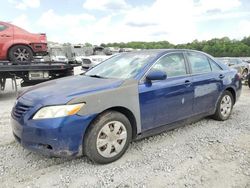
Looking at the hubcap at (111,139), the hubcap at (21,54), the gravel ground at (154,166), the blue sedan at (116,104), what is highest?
the hubcap at (21,54)

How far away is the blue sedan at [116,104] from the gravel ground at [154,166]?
24 cm

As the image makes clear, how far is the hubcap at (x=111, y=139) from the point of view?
3451 mm

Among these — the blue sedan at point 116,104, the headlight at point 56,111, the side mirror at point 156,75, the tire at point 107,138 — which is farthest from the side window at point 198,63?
the headlight at point 56,111

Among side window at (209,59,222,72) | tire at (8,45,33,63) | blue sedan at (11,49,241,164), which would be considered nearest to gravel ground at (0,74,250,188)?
blue sedan at (11,49,241,164)

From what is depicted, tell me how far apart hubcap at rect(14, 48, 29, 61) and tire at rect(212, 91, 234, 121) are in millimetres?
6641

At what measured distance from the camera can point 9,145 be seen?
165 inches

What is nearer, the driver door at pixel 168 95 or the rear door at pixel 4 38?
the driver door at pixel 168 95

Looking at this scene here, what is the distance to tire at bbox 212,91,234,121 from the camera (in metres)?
5.30

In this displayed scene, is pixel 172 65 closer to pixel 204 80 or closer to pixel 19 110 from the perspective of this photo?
pixel 204 80

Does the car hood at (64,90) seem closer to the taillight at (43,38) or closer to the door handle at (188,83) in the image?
the door handle at (188,83)

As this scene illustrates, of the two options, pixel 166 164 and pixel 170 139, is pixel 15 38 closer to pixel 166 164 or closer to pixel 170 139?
pixel 170 139

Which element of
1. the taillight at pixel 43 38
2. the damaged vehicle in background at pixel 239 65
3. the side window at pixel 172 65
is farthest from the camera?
the damaged vehicle in background at pixel 239 65

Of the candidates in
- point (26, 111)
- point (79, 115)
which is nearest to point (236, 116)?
point (79, 115)

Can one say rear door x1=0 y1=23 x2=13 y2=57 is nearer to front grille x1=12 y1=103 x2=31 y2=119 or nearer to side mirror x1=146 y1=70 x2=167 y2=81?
front grille x1=12 y1=103 x2=31 y2=119
